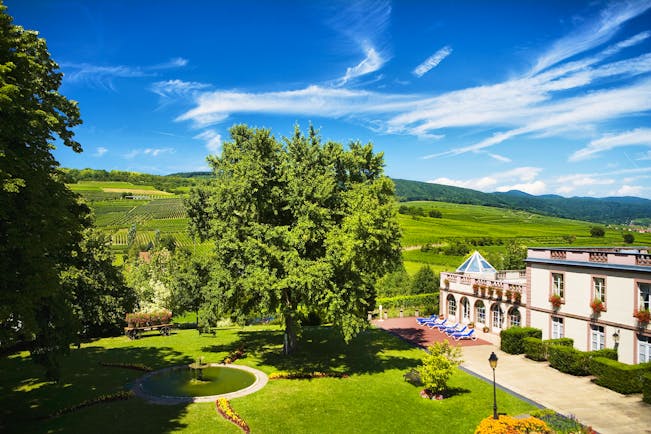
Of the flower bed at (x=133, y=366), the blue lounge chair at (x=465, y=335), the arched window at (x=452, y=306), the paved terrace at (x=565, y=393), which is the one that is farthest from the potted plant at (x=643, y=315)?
the flower bed at (x=133, y=366)

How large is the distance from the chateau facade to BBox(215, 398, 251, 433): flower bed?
19.3 meters

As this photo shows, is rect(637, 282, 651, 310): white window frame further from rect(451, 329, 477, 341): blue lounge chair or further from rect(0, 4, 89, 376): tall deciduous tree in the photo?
rect(0, 4, 89, 376): tall deciduous tree

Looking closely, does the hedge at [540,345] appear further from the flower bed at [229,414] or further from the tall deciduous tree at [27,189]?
the tall deciduous tree at [27,189]

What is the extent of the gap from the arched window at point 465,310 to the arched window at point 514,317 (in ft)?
15.5

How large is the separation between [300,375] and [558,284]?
16.9 m

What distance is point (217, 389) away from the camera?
1964 cm

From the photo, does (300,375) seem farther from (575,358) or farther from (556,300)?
(556,300)

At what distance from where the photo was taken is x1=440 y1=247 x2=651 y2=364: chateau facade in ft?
69.5

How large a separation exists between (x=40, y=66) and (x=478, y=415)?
2069 centimetres

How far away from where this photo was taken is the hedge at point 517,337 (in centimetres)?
2638

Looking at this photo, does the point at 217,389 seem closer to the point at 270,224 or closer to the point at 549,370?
the point at 270,224

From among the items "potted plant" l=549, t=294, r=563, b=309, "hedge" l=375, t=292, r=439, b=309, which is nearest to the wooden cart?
"hedge" l=375, t=292, r=439, b=309

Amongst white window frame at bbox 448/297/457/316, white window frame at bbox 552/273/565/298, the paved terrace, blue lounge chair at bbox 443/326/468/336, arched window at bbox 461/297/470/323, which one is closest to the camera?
the paved terrace

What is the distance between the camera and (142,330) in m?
32.4
